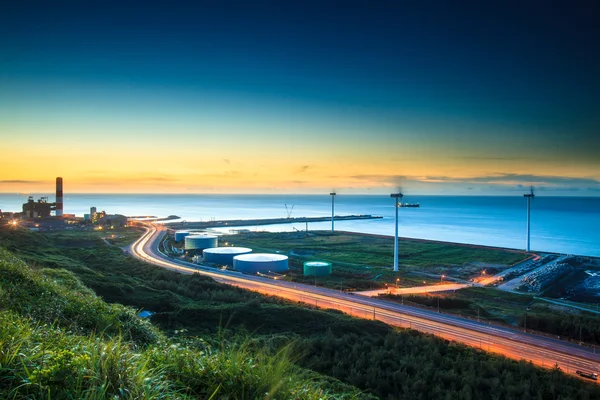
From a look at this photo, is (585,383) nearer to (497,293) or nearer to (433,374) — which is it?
(433,374)

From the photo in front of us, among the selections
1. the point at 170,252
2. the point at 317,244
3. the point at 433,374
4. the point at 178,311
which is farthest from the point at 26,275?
the point at 317,244

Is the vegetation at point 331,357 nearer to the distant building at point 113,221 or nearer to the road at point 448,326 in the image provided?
the road at point 448,326

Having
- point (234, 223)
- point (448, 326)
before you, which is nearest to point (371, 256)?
point (448, 326)

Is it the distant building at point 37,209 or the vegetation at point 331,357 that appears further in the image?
the distant building at point 37,209

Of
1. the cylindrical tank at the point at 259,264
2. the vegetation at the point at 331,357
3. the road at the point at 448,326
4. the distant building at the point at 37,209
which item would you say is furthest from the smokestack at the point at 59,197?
the vegetation at the point at 331,357

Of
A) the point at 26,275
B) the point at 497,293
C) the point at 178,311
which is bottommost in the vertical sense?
the point at 497,293

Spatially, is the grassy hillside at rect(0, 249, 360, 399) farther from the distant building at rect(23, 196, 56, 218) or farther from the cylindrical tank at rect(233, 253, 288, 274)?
the distant building at rect(23, 196, 56, 218)
